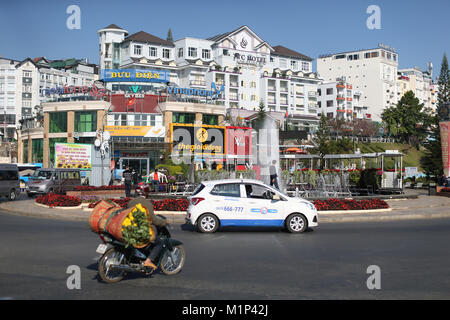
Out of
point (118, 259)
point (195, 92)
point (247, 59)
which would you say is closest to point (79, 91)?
point (195, 92)

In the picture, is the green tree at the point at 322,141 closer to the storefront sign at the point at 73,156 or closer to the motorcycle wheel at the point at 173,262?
the storefront sign at the point at 73,156

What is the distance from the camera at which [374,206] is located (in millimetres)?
21422

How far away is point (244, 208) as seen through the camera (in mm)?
15180

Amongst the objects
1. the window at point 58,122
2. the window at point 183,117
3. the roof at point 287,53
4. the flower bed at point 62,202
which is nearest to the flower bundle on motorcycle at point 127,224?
the flower bed at point 62,202

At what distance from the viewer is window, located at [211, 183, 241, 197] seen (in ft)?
50.2

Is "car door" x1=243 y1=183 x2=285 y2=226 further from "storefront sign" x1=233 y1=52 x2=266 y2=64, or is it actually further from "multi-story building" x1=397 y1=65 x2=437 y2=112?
"multi-story building" x1=397 y1=65 x2=437 y2=112

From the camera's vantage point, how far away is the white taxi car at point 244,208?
15.2m

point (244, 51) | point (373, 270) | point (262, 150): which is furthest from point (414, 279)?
point (244, 51)

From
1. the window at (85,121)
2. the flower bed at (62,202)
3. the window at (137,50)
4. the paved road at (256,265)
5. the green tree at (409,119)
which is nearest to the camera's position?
the paved road at (256,265)

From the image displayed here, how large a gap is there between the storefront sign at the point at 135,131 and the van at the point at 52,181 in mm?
22719

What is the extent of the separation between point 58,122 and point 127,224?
58.2m

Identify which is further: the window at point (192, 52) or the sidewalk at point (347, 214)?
the window at point (192, 52)

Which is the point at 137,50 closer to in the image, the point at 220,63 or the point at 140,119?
the point at 220,63
